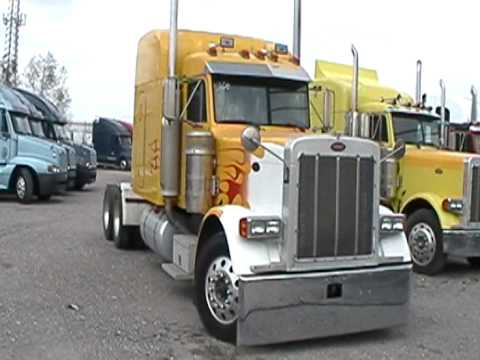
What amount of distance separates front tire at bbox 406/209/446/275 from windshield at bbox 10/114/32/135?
1241 centimetres

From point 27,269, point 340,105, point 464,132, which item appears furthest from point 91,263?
point 464,132

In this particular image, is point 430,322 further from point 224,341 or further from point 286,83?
point 286,83

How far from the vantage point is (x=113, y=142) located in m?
35.2

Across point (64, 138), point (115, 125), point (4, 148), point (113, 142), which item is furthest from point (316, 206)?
point (113, 142)

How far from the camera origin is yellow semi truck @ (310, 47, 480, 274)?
9.48m

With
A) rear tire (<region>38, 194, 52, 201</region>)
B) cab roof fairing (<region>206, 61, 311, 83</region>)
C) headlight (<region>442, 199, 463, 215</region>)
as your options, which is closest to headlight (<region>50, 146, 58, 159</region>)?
rear tire (<region>38, 194, 52, 201</region>)

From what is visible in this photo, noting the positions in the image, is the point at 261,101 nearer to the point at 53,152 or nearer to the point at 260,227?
the point at 260,227

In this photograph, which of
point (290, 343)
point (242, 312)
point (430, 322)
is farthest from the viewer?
point (430, 322)

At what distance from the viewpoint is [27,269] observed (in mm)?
8977

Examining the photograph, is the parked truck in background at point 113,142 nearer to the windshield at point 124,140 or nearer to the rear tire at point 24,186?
the windshield at point 124,140

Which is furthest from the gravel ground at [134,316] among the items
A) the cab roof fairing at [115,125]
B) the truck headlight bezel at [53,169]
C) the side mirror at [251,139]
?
the cab roof fairing at [115,125]

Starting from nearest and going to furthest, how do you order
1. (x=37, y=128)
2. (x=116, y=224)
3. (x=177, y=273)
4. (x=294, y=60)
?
(x=177, y=273), (x=294, y=60), (x=116, y=224), (x=37, y=128)

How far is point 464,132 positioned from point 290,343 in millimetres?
7896

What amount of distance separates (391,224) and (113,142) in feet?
98.2
